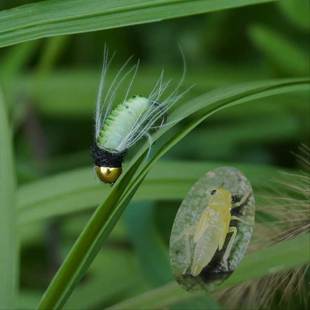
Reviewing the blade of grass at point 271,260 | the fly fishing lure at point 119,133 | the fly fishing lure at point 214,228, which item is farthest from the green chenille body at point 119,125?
the blade of grass at point 271,260

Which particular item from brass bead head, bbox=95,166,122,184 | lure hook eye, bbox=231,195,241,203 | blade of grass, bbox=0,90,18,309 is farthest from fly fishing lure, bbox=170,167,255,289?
blade of grass, bbox=0,90,18,309

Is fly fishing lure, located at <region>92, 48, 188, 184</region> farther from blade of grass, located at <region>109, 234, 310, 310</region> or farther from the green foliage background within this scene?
blade of grass, located at <region>109, 234, 310, 310</region>

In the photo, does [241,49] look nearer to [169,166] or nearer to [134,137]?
[169,166]

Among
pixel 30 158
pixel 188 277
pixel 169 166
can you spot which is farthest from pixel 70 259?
pixel 30 158

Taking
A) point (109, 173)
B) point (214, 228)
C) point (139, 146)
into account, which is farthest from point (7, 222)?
point (139, 146)

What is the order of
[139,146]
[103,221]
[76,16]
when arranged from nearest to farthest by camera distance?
[103,221], [76,16], [139,146]

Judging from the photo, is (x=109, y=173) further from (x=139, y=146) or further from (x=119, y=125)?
(x=139, y=146)

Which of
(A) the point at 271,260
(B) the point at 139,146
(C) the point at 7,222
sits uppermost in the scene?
(B) the point at 139,146

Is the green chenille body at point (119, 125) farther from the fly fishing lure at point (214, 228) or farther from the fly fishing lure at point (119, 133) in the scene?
the fly fishing lure at point (214, 228)
